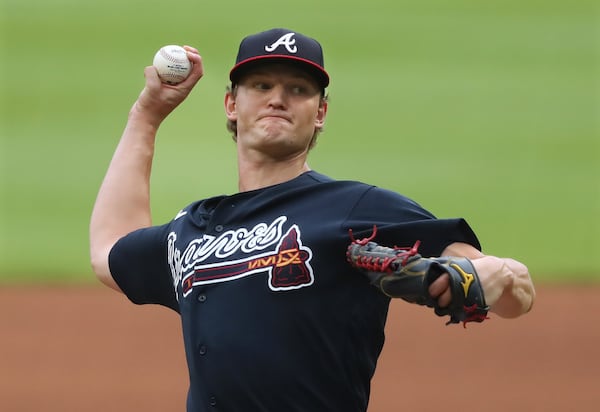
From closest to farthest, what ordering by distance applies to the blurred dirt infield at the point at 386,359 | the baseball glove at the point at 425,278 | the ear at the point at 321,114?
the baseball glove at the point at 425,278
the ear at the point at 321,114
the blurred dirt infield at the point at 386,359

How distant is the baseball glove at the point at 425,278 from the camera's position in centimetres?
198

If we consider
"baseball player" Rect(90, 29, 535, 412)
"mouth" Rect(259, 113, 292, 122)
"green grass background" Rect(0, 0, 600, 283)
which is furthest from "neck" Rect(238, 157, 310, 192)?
"green grass background" Rect(0, 0, 600, 283)

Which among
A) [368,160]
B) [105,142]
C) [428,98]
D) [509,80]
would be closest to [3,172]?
[105,142]

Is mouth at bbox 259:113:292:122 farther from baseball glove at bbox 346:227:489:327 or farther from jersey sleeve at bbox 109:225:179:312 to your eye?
baseball glove at bbox 346:227:489:327

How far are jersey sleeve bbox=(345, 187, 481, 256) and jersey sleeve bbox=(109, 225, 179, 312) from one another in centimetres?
59

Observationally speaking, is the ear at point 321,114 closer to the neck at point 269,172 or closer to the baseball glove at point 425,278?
the neck at point 269,172

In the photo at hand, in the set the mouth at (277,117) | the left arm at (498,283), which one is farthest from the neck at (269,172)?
the left arm at (498,283)

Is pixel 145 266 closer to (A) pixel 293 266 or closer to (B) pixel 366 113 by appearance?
(A) pixel 293 266

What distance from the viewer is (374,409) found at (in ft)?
20.7

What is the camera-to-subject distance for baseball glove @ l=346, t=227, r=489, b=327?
1.98 metres

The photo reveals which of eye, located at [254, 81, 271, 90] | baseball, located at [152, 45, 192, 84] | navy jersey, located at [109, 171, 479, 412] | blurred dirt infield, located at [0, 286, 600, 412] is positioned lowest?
blurred dirt infield, located at [0, 286, 600, 412]

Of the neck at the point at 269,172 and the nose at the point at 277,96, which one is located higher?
the nose at the point at 277,96

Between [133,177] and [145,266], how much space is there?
313mm

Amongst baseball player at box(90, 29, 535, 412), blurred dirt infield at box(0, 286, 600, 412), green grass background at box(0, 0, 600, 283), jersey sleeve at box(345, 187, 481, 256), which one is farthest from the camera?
green grass background at box(0, 0, 600, 283)
